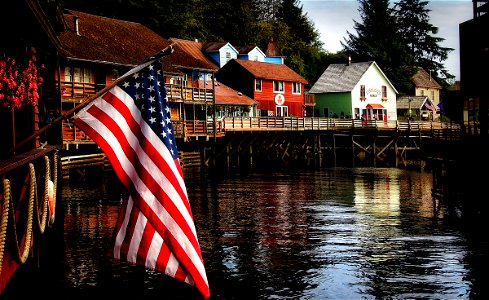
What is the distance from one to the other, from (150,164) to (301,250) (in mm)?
11111

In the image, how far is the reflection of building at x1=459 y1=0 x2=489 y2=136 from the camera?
31.2 metres

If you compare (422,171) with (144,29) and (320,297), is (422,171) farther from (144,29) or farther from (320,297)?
(320,297)

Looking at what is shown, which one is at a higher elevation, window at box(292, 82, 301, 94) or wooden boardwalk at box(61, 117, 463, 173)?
window at box(292, 82, 301, 94)

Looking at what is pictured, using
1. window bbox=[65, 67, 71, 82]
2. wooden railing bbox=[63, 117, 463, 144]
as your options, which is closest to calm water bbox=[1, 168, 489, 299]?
wooden railing bbox=[63, 117, 463, 144]

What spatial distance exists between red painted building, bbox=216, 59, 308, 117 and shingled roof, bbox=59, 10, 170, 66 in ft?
56.9

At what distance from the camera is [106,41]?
50562 millimetres

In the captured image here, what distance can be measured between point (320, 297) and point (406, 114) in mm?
83643

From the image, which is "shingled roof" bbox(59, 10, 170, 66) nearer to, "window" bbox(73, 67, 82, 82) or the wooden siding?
"window" bbox(73, 67, 82, 82)

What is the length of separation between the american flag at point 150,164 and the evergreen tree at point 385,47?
8870 centimetres

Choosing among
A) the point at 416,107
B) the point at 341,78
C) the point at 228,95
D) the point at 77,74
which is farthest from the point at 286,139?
the point at 416,107

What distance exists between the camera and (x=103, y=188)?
35.2 meters

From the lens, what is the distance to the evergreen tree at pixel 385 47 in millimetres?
94938

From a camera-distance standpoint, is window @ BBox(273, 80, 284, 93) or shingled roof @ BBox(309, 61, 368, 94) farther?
shingled roof @ BBox(309, 61, 368, 94)

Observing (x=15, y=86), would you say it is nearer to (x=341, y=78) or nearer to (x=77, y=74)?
(x=77, y=74)
